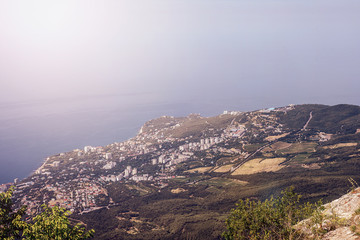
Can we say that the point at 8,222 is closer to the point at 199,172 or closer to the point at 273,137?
the point at 199,172

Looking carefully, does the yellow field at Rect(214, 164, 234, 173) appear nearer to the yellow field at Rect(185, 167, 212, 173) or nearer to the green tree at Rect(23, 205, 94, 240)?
the yellow field at Rect(185, 167, 212, 173)

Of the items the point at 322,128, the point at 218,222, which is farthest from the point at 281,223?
the point at 322,128

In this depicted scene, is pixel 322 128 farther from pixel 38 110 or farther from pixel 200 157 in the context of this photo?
pixel 38 110

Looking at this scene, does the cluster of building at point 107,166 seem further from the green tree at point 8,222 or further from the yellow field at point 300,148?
the green tree at point 8,222

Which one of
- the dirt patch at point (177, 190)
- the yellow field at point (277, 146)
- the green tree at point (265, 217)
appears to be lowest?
the dirt patch at point (177, 190)

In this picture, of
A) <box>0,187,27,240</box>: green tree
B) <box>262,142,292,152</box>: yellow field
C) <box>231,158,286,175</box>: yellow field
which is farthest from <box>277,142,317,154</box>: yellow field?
<box>0,187,27,240</box>: green tree

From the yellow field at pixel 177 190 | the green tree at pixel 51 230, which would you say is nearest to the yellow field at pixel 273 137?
the yellow field at pixel 177 190
